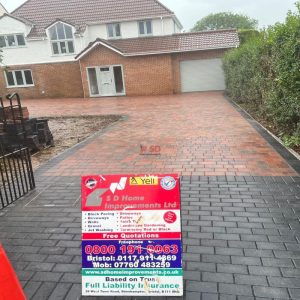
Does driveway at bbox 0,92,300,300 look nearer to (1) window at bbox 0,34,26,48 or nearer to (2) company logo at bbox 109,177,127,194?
(2) company logo at bbox 109,177,127,194

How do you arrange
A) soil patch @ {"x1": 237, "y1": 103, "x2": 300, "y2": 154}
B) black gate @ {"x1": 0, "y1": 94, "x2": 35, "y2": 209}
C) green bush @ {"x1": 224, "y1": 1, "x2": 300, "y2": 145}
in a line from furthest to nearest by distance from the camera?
soil patch @ {"x1": 237, "y1": 103, "x2": 300, "y2": 154}, green bush @ {"x1": 224, "y1": 1, "x2": 300, "y2": 145}, black gate @ {"x1": 0, "y1": 94, "x2": 35, "y2": 209}

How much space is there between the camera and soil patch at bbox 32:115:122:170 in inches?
320

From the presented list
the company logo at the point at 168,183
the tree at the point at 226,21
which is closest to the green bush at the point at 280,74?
the company logo at the point at 168,183

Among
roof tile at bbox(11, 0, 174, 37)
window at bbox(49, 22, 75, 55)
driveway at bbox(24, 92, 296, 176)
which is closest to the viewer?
driveway at bbox(24, 92, 296, 176)

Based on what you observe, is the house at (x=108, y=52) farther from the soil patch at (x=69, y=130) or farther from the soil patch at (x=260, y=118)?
the soil patch at (x=69, y=130)

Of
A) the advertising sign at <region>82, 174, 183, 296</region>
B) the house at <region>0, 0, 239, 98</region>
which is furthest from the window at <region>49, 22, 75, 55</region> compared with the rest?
the advertising sign at <region>82, 174, 183, 296</region>

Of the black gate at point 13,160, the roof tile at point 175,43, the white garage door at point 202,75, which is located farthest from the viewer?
the white garage door at point 202,75

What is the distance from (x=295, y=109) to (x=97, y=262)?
19.5ft

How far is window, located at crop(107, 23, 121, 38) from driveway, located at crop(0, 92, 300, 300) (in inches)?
687

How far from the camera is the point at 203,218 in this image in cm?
418

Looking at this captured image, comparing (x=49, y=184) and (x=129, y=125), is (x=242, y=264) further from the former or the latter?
(x=129, y=125)

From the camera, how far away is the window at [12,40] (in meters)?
24.0

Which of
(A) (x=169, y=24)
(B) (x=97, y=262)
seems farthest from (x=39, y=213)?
(A) (x=169, y=24)

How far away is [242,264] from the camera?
125 inches
